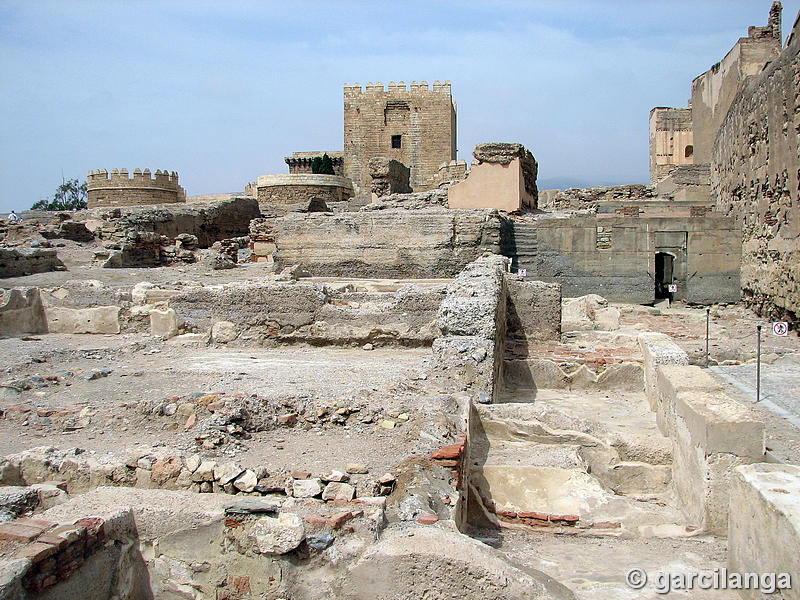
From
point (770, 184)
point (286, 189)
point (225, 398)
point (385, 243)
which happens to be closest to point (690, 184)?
point (770, 184)

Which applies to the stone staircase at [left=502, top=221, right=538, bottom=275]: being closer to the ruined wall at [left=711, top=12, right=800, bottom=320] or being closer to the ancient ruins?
the ancient ruins

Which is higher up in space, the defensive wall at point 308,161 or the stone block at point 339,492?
the defensive wall at point 308,161

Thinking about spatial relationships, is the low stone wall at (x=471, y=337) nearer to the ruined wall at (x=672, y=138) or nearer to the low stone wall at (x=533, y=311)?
the low stone wall at (x=533, y=311)

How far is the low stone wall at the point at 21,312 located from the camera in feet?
20.7

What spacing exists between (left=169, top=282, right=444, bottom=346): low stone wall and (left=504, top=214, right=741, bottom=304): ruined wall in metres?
8.27

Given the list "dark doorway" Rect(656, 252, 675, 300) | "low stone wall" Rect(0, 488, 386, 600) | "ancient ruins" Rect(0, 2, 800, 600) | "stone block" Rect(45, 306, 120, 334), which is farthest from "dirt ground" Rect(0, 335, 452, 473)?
"dark doorway" Rect(656, 252, 675, 300)

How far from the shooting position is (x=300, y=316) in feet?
19.9

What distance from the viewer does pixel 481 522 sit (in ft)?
11.7

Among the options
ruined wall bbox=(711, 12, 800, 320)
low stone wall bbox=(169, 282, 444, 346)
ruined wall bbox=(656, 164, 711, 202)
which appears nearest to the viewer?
low stone wall bbox=(169, 282, 444, 346)

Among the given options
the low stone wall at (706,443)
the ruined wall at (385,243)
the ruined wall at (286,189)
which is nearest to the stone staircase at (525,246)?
the ruined wall at (385,243)

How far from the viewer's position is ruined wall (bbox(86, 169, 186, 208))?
25719 mm

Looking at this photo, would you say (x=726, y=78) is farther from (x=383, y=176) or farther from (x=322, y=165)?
(x=322, y=165)

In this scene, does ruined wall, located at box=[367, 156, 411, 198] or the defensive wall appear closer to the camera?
ruined wall, located at box=[367, 156, 411, 198]

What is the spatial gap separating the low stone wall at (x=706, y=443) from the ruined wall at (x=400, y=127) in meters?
30.3
